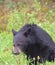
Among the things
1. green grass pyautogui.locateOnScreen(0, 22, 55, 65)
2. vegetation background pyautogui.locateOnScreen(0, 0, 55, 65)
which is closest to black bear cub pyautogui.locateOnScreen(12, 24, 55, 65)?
green grass pyautogui.locateOnScreen(0, 22, 55, 65)

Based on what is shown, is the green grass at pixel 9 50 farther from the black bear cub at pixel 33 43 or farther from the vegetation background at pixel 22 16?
the black bear cub at pixel 33 43

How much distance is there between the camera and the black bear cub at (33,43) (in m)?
7.35

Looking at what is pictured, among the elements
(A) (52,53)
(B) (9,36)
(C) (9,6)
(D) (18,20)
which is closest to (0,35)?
(B) (9,36)

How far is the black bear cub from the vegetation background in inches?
35.9

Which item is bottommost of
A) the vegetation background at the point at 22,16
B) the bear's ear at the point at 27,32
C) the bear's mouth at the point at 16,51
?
the bear's mouth at the point at 16,51

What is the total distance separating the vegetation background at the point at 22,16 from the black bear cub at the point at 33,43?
911mm

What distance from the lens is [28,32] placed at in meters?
7.36

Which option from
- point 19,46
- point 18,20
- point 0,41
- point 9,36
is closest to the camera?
point 19,46

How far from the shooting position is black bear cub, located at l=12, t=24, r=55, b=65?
289 inches

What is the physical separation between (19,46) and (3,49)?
Result: 120 cm

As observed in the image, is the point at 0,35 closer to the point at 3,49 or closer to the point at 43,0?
the point at 3,49

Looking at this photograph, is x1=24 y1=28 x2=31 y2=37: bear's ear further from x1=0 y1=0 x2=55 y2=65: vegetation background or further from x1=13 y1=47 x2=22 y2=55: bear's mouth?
x1=0 y1=0 x2=55 y2=65: vegetation background

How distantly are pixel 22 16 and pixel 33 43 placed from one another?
14.1ft

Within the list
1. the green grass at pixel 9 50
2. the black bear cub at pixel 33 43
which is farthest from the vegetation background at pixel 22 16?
the black bear cub at pixel 33 43
